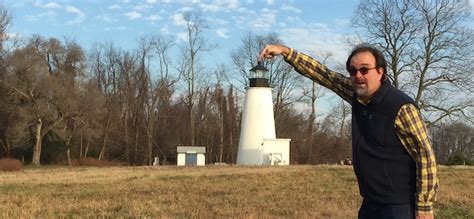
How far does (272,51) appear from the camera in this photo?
475 cm

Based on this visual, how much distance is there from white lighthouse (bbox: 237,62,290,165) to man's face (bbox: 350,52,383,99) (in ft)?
136

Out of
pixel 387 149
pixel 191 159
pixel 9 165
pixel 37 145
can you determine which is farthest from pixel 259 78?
pixel 387 149

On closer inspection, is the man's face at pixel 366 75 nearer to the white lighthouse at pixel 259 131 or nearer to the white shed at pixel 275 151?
the white shed at pixel 275 151

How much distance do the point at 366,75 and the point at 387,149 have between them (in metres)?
0.54

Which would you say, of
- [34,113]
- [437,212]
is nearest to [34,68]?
[34,113]

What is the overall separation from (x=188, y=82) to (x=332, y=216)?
198ft

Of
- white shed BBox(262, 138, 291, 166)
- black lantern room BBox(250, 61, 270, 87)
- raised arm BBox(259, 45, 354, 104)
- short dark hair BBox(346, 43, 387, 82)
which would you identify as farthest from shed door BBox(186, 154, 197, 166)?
short dark hair BBox(346, 43, 387, 82)

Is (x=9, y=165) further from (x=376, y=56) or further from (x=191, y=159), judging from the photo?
(x=376, y=56)

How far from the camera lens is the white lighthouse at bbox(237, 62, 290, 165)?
45.7 metres

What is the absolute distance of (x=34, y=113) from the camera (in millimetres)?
53906

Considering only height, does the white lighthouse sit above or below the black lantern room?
below

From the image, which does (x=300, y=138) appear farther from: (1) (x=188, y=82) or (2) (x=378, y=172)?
(2) (x=378, y=172)

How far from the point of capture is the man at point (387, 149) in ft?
12.8

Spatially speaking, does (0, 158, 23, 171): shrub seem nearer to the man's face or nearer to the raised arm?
the raised arm
